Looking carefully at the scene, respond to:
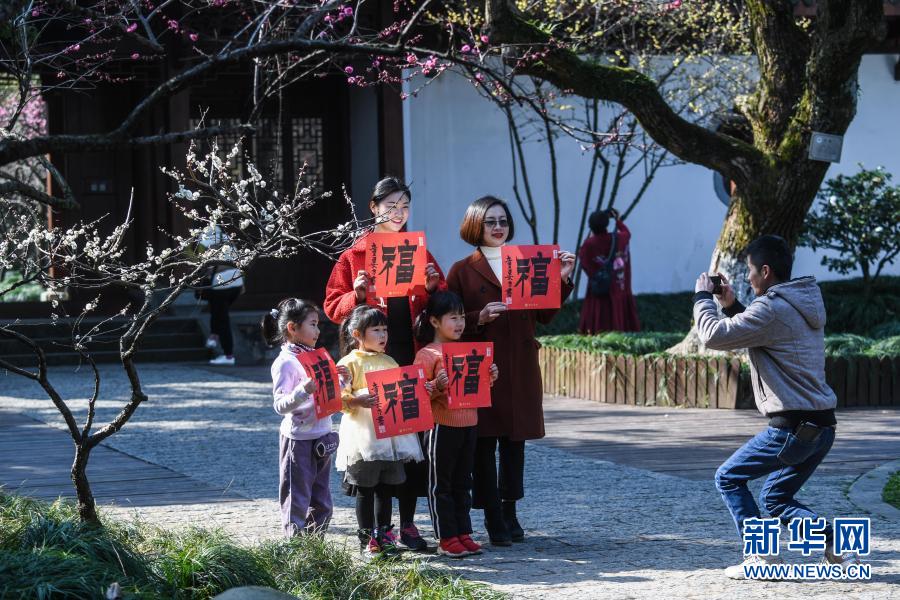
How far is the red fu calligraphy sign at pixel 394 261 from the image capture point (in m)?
6.27

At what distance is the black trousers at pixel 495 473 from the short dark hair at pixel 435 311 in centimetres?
60

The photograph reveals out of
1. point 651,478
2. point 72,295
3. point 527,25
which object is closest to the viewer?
point 651,478

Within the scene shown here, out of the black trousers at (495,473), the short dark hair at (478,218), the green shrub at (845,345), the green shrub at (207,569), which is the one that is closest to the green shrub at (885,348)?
the green shrub at (845,345)

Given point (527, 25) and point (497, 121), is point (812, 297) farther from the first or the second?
point (497, 121)

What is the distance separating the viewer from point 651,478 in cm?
812

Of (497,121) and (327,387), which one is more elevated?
(497,121)

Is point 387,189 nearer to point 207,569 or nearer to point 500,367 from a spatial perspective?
point 500,367

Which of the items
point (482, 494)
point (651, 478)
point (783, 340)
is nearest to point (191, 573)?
point (482, 494)

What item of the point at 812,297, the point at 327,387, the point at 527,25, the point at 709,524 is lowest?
the point at 709,524

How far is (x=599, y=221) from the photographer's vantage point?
14.5 metres

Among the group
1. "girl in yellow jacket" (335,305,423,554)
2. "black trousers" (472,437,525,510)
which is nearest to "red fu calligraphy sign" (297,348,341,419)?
"girl in yellow jacket" (335,305,423,554)

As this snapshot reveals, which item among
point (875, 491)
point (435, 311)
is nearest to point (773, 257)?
point (435, 311)

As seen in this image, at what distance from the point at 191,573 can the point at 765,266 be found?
9.02 ft

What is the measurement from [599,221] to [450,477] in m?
8.61
